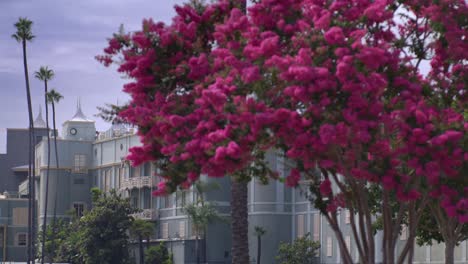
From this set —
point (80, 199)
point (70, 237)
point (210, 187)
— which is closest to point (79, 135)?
point (80, 199)

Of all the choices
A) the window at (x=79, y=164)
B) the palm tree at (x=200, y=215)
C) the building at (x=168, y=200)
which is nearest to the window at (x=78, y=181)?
the building at (x=168, y=200)

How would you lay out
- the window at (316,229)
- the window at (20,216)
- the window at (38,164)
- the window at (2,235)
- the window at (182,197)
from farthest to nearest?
the window at (20,216) < the window at (2,235) < the window at (38,164) < the window at (316,229) < the window at (182,197)

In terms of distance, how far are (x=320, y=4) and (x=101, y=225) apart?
7827 cm

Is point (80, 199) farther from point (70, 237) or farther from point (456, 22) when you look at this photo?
point (456, 22)

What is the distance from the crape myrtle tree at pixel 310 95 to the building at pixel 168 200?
46.0 metres

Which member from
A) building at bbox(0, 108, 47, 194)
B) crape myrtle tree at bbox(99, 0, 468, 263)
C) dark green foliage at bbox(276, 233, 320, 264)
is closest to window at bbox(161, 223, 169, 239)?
dark green foliage at bbox(276, 233, 320, 264)

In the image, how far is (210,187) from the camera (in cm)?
9500

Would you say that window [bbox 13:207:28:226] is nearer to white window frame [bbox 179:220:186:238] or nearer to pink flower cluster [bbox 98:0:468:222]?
white window frame [bbox 179:220:186:238]

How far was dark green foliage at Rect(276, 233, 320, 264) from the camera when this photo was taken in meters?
85.9

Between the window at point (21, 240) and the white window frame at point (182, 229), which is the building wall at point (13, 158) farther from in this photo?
the white window frame at point (182, 229)

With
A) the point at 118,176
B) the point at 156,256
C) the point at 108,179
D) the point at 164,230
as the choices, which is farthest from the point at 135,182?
the point at 156,256

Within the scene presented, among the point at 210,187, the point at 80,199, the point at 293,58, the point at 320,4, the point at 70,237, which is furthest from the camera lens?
the point at 80,199

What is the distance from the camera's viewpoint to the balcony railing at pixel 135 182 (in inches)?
4286

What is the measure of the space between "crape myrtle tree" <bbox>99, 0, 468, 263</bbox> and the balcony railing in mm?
84751
